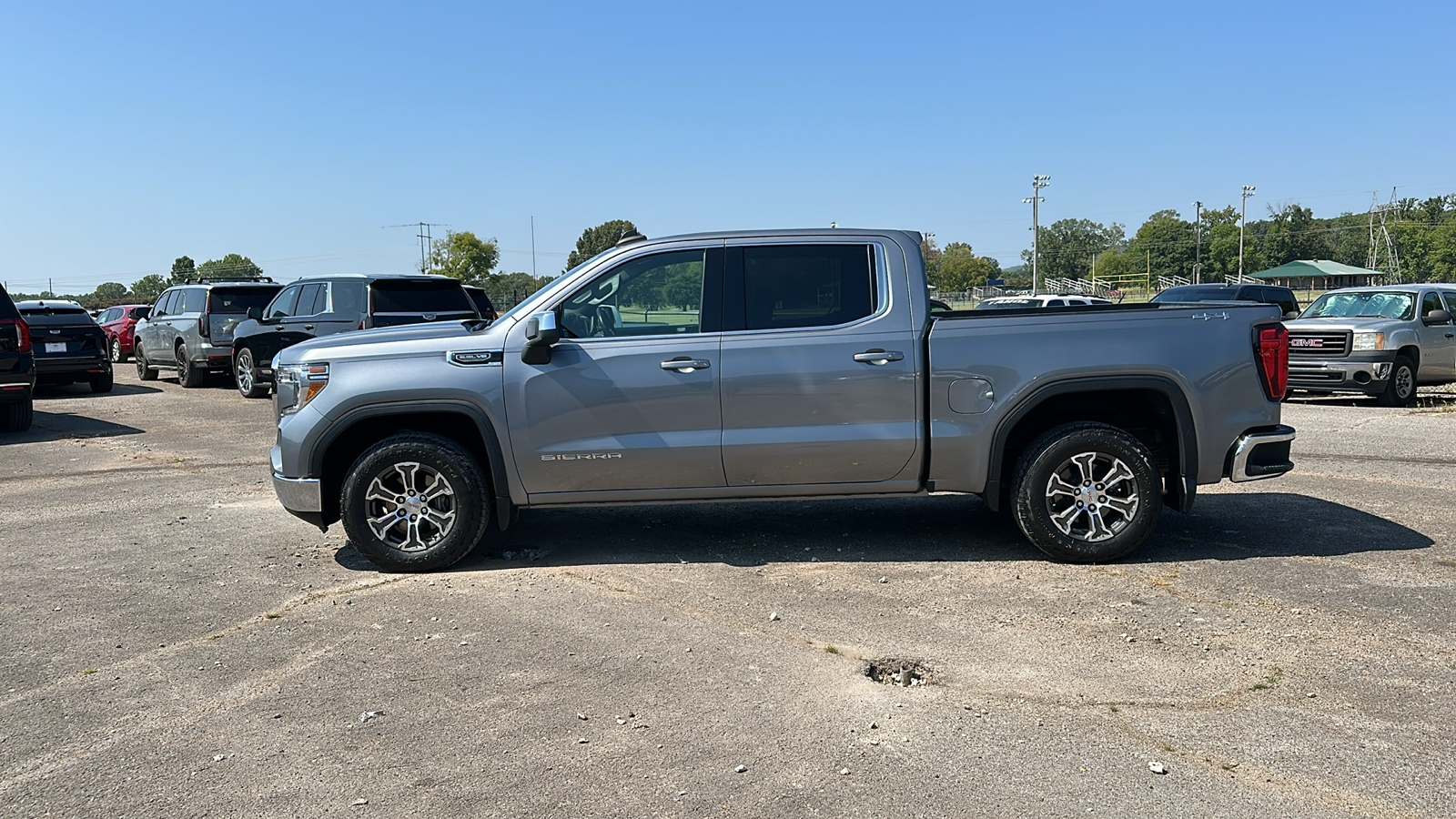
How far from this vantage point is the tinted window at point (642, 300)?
6332 millimetres

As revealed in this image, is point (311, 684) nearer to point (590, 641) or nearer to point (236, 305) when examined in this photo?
point (590, 641)

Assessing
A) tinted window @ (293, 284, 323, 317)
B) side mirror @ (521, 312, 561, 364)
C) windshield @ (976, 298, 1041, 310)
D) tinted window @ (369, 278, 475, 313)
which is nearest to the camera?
side mirror @ (521, 312, 561, 364)

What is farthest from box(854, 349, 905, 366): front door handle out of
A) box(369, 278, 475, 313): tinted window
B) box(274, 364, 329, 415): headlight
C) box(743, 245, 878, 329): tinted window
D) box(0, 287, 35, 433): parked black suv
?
box(0, 287, 35, 433): parked black suv

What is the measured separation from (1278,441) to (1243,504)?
194cm

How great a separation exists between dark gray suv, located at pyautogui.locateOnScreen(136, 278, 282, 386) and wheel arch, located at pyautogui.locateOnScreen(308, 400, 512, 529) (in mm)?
13877

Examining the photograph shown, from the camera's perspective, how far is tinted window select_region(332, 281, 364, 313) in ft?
51.6

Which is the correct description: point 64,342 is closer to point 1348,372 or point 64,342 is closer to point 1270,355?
point 1270,355

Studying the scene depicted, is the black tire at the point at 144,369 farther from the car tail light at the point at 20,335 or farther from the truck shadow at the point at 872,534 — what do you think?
the truck shadow at the point at 872,534

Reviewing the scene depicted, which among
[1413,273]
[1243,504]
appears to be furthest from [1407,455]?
[1413,273]

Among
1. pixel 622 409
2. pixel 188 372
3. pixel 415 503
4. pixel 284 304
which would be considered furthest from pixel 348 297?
pixel 622 409

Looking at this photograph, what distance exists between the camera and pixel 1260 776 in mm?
3613

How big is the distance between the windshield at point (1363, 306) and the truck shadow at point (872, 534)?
925cm

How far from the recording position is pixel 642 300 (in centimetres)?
635

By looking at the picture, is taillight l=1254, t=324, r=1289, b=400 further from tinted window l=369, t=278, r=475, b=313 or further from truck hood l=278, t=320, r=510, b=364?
tinted window l=369, t=278, r=475, b=313
